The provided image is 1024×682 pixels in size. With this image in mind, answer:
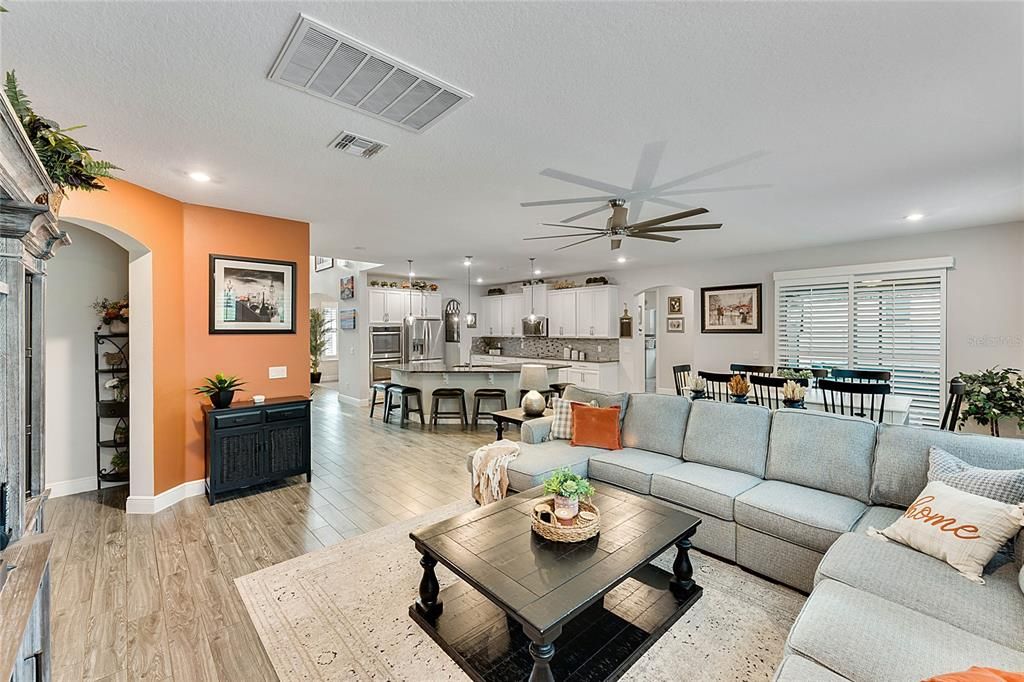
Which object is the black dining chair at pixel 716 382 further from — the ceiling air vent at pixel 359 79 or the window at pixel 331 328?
the window at pixel 331 328

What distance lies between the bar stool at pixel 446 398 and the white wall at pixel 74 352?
3739mm

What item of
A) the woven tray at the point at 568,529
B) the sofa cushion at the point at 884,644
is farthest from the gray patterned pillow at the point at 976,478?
the woven tray at the point at 568,529

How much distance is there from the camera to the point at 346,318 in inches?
361

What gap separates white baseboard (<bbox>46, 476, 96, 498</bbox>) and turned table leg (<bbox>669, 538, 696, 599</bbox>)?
16.8ft

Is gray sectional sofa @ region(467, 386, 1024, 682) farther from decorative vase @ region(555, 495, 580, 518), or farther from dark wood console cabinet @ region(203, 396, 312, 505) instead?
dark wood console cabinet @ region(203, 396, 312, 505)

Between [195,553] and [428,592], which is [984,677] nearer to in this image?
[428,592]

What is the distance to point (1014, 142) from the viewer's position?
2.77m

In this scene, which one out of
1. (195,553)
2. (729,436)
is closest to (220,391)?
(195,553)

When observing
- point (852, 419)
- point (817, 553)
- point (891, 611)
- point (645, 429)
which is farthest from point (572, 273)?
point (891, 611)

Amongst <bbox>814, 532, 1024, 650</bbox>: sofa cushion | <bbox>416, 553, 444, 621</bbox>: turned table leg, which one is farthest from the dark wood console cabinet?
<bbox>814, 532, 1024, 650</bbox>: sofa cushion

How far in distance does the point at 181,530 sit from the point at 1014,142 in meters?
6.27

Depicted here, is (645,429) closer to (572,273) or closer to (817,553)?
(817,553)

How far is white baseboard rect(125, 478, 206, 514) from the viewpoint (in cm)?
368

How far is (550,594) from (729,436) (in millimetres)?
2153
